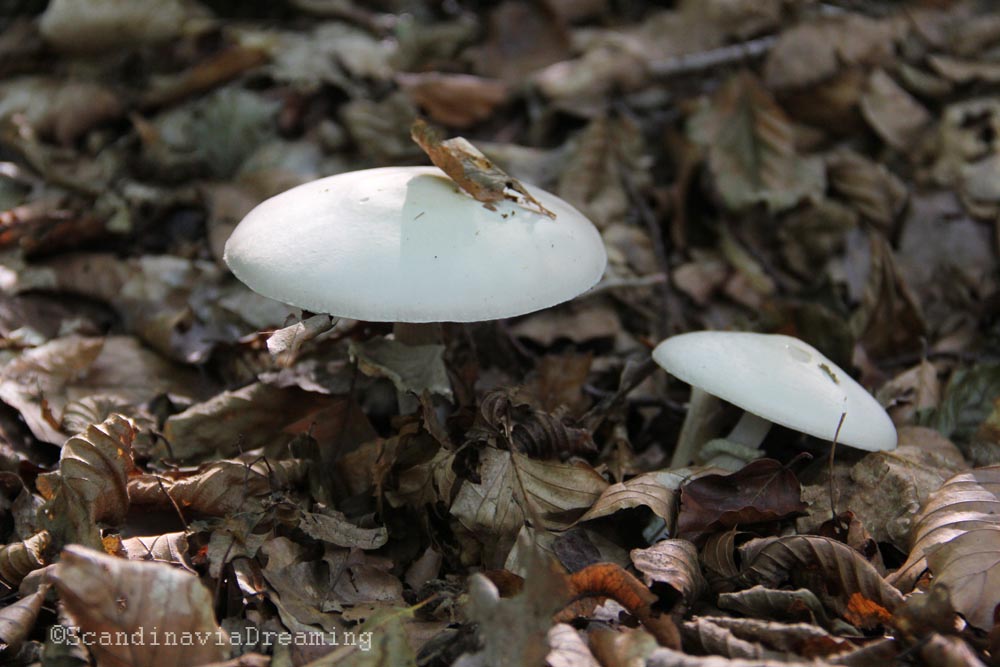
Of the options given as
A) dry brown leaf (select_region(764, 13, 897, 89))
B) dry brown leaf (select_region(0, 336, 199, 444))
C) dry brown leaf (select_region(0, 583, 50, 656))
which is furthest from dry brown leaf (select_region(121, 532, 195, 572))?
dry brown leaf (select_region(764, 13, 897, 89))

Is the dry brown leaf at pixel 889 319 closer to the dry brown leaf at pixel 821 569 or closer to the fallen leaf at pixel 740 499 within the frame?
the fallen leaf at pixel 740 499

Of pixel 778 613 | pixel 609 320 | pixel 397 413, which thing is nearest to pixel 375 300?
pixel 397 413

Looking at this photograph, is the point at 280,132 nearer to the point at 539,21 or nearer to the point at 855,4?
the point at 539,21

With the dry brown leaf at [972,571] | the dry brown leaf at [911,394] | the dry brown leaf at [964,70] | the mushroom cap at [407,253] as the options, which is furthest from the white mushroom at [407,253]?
the dry brown leaf at [964,70]

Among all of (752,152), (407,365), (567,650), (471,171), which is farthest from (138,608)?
(752,152)

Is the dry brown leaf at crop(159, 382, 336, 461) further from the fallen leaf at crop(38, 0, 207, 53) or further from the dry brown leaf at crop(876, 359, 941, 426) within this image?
the fallen leaf at crop(38, 0, 207, 53)

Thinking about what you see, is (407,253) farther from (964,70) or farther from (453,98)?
(964,70)

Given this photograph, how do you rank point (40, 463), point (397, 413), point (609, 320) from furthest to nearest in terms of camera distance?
point (609, 320), point (397, 413), point (40, 463)
